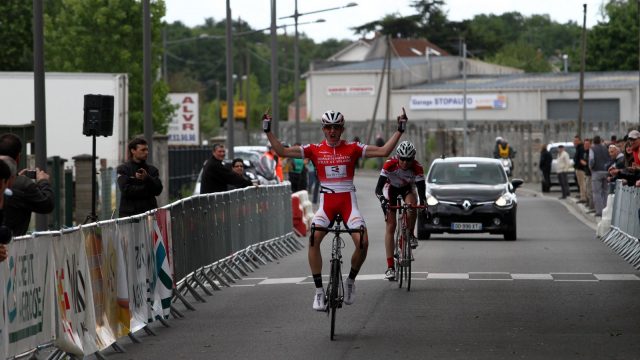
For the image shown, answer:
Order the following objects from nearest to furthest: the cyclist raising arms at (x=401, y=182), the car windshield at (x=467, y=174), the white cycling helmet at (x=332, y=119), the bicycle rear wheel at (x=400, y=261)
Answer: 1. the white cycling helmet at (x=332, y=119)
2. the bicycle rear wheel at (x=400, y=261)
3. the cyclist raising arms at (x=401, y=182)
4. the car windshield at (x=467, y=174)

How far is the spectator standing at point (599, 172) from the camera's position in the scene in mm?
35375

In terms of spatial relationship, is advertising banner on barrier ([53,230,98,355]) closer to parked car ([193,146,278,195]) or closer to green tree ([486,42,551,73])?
parked car ([193,146,278,195])

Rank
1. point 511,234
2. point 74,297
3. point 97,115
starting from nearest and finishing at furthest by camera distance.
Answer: point 74,297 → point 97,115 → point 511,234

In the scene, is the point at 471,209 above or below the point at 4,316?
below

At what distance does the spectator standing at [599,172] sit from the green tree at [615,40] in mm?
81075

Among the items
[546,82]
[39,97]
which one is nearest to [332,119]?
[39,97]

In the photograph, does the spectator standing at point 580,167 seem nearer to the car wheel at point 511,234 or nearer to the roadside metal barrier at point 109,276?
the car wheel at point 511,234

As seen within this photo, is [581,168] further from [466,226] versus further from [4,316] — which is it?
[4,316]

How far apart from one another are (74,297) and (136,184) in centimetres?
464

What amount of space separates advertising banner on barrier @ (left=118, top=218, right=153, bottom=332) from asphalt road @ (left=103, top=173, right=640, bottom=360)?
213 millimetres

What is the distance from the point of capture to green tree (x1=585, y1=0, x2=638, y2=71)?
385ft

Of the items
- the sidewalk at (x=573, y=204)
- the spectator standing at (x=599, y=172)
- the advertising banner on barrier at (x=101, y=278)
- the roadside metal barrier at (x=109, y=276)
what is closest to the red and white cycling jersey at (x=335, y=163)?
the roadside metal barrier at (x=109, y=276)

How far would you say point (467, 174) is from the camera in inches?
1160

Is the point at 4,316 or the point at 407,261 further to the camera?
the point at 407,261
